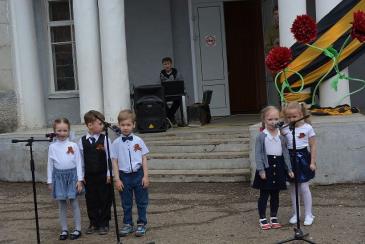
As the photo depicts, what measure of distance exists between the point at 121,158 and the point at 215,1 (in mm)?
8145

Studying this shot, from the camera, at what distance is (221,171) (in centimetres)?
972

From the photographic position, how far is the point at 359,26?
9156mm

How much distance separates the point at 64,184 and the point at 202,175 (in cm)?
323

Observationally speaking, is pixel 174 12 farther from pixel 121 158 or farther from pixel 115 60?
pixel 121 158

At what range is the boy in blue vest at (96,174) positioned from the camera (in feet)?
22.7

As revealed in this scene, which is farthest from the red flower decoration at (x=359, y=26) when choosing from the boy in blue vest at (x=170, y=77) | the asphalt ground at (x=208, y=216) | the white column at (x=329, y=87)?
the boy in blue vest at (x=170, y=77)

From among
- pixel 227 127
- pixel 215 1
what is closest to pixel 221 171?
pixel 227 127

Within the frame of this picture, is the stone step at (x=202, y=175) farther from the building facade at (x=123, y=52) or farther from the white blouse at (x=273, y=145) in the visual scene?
the white blouse at (x=273, y=145)

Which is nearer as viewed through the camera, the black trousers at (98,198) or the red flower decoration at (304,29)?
the black trousers at (98,198)

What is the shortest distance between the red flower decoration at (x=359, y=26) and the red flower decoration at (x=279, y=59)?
102cm

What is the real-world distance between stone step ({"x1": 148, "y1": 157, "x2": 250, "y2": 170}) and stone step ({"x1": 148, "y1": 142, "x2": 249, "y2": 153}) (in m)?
0.40

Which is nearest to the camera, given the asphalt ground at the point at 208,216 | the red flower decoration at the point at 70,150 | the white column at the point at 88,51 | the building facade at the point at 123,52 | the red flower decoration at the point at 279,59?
the asphalt ground at the point at 208,216

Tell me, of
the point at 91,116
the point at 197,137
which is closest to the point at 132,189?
the point at 91,116

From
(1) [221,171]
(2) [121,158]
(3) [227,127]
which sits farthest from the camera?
(3) [227,127]
